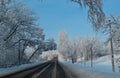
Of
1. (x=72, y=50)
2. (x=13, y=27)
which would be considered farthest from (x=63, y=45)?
(x=13, y=27)

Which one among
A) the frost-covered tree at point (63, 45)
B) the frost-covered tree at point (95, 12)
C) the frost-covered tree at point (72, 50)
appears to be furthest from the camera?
the frost-covered tree at point (63, 45)

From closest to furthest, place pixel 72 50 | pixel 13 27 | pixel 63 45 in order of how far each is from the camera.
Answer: pixel 13 27 → pixel 72 50 → pixel 63 45

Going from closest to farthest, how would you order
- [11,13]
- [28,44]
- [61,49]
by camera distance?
[11,13] → [28,44] → [61,49]

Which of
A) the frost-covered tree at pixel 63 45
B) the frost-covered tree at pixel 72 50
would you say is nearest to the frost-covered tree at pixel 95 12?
the frost-covered tree at pixel 72 50

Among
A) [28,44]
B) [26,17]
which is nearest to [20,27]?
[26,17]

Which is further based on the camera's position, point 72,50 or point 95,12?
point 72,50

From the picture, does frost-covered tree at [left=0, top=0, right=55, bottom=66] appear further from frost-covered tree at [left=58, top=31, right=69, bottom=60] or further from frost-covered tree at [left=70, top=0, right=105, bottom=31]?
frost-covered tree at [left=58, top=31, right=69, bottom=60]

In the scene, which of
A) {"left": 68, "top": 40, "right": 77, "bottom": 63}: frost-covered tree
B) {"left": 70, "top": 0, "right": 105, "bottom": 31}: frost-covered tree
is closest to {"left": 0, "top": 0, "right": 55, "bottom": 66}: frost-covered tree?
{"left": 70, "top": 0, "right": 105, "bottom": 31}: frost-covered tree

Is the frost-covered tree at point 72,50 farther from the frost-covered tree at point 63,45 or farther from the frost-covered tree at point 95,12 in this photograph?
the frost-covered tree at point 95,12

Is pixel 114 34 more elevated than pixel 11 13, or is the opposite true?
pixel 11 13

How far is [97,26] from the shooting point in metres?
11.8

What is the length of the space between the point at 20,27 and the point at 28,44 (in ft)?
39.7

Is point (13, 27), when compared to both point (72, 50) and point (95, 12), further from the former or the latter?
point (72, 50)

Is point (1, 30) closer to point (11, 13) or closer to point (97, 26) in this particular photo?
point (11, 13)
